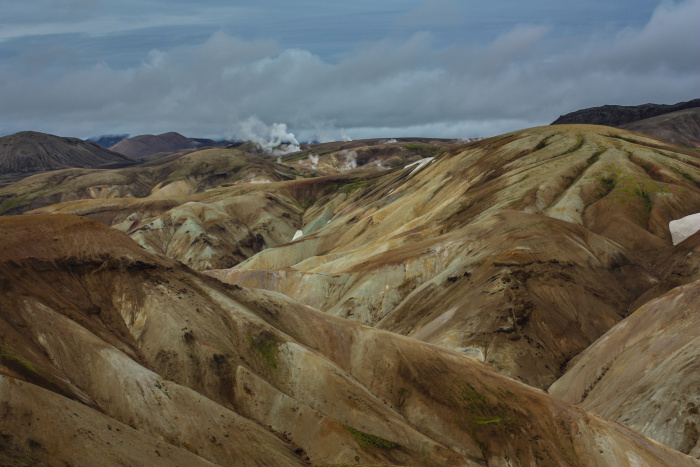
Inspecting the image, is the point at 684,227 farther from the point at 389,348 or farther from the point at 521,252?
the point at 389,348

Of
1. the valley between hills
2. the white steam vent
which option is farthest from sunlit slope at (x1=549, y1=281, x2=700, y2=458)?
the white steam vent

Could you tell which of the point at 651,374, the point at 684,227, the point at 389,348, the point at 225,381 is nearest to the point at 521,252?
the point at 651,374

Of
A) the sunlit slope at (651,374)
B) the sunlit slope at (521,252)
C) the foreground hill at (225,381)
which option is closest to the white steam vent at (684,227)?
the sunlit slope at (521,252)

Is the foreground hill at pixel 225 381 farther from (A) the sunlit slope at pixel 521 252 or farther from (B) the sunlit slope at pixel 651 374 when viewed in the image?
(A) the sunlit slope at pixel 521 252

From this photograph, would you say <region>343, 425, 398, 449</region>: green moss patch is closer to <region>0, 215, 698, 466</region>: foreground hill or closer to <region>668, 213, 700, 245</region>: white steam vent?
<region>0, 215, 698, 466</region>: foreground hill

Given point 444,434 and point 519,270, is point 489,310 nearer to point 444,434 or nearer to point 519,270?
point 519,270

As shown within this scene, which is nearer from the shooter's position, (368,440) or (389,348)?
(368,440)
